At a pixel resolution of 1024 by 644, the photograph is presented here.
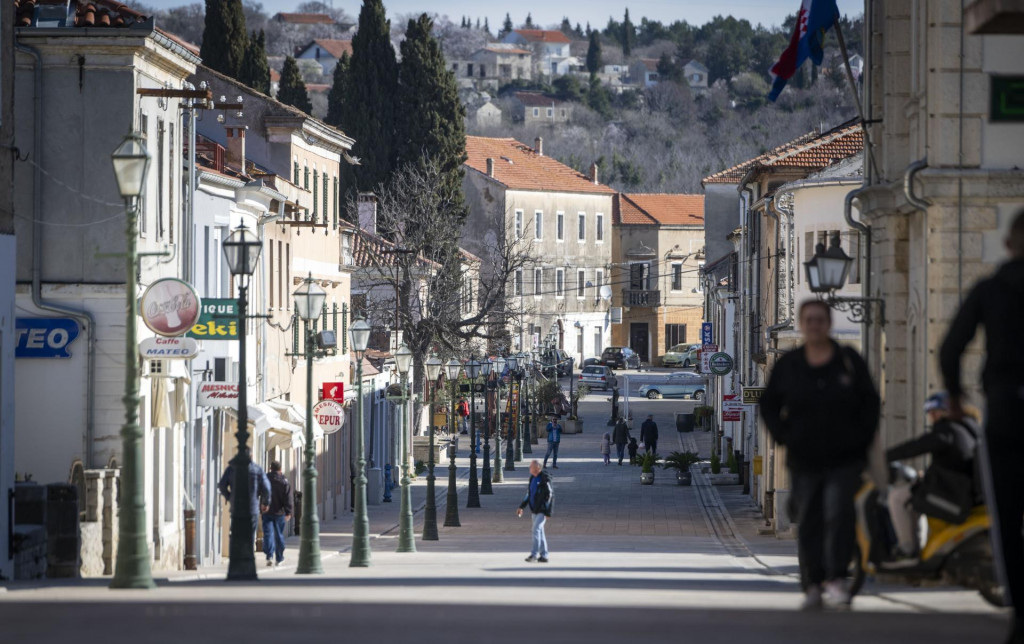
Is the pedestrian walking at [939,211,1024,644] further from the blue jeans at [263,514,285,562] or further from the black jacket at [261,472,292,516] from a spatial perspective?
the blue jeans at [263,514,285,562]

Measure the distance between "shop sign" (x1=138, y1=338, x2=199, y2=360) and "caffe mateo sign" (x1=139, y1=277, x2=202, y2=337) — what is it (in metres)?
0.22

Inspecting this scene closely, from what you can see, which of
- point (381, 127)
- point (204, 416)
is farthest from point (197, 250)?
point (381, 127)

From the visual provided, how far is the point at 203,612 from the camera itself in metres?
9.66

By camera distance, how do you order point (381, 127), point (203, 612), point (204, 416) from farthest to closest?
point (381, 127), point (204, 416), point (203, 612)

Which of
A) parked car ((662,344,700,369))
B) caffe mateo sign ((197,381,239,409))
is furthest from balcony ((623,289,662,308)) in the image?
caffe mateo sign ((197,381,239,409))

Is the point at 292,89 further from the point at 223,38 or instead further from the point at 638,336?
the point at 638,336

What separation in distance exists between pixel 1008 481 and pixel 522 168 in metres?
90.2

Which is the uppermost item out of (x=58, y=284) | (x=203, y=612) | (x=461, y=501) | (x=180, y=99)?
(x=180, y=99)

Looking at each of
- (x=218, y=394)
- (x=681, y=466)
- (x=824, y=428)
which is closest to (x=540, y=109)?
(x=681, y=466)

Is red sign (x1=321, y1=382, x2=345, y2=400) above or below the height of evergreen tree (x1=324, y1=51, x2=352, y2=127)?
below

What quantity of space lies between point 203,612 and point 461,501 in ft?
106

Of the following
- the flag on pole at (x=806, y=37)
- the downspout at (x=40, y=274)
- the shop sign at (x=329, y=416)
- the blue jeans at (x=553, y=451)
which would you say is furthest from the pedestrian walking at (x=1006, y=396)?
the blue jeans at (x=553, y=451)

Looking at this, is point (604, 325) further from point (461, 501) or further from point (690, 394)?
point (461, 501)

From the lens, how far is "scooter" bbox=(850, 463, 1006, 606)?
32.2 ft
